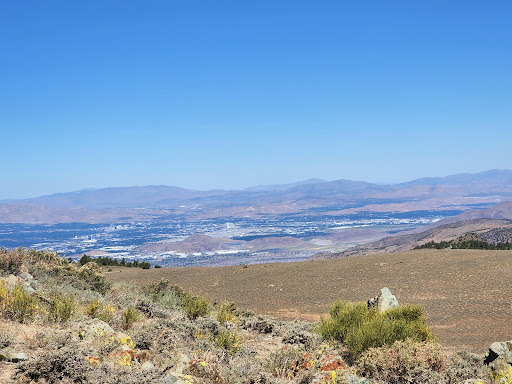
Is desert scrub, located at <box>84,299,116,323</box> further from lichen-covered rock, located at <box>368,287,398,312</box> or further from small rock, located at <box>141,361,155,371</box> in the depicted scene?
lichen-covered rock, located at <box>368,287,398,312</box>

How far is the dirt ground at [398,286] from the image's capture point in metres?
17.8

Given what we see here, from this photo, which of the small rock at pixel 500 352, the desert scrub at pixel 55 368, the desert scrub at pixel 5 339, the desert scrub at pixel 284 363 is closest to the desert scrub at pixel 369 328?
the small rock at pixel 500 352

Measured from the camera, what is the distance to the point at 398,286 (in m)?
25.3

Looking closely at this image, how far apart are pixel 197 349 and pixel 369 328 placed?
375 centimetres

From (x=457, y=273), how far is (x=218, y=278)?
1642 cm

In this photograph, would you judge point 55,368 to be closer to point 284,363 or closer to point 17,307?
point 17,307

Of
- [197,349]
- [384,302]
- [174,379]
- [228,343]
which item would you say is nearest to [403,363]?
[228,343]

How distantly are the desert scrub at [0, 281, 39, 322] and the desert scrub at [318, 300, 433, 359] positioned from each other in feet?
21.3

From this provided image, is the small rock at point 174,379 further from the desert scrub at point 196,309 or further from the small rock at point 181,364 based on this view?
the desert scrub at point 196,309

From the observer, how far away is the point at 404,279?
2697 centimetres

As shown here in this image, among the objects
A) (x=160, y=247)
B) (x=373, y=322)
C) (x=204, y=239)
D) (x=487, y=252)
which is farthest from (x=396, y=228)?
(x=373, y=322)

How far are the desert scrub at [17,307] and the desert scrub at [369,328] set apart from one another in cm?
650

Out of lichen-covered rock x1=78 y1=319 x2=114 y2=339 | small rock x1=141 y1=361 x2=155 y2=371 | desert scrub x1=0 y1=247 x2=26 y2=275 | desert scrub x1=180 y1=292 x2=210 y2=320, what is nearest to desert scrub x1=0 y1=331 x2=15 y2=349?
lichen-covered rock x1=78 y1=319 x2=114 y2=339

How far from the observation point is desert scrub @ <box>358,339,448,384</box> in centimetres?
757
